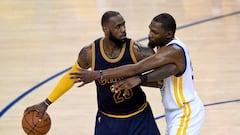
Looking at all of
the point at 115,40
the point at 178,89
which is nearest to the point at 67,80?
the point at 115,40

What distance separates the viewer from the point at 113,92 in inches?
178

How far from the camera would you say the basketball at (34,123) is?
4.90 meters

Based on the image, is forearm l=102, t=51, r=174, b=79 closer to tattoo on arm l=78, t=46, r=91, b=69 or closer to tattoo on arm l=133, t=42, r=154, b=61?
tattoo on arm l=133, t=42, r=154, b=61

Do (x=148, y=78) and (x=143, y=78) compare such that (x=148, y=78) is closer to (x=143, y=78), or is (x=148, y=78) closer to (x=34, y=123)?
(x=143, y=78)

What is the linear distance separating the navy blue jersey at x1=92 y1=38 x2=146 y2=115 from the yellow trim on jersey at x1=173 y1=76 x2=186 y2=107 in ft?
1.03

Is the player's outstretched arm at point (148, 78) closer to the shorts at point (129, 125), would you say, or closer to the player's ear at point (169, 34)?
the player's ear at point (169, 34)

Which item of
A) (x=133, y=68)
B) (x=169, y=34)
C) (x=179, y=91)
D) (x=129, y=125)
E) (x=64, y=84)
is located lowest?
(x=129, y=125)

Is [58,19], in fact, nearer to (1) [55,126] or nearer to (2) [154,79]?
(1) [55,126]

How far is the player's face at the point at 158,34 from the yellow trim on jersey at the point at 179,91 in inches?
11.3

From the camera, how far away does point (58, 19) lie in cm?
1059

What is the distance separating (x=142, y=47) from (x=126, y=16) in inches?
242

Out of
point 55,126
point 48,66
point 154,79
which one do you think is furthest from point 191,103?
point 48,66

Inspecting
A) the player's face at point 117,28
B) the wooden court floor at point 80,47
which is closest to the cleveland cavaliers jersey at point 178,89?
the player's face at point 117,28

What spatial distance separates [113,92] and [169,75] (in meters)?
0.50
